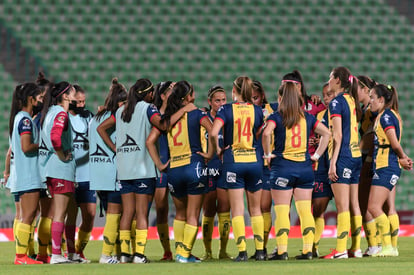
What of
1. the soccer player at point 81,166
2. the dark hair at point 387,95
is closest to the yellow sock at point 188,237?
the soccer player at point 81,166

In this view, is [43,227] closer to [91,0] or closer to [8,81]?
[8,81]

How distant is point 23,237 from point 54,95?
5.62 feet

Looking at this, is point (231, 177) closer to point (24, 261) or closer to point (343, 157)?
point (343, 157)

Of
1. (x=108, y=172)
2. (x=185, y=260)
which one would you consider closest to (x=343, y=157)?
(x=185, y=260)

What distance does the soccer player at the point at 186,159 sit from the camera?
8812mm

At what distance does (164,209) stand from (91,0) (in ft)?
45.6

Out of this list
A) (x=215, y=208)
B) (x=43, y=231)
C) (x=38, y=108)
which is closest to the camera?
(x=43, y=231)

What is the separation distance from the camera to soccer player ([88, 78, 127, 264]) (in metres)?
9.27

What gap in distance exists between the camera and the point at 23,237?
9.41 meters

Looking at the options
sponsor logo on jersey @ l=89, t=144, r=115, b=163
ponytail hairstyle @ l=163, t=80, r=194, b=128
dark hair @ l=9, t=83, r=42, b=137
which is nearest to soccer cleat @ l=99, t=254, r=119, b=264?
sponsor logo on jersey @ l=89, t=144, r=115, b=163

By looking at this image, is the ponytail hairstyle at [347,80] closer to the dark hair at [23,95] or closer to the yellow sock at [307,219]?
the yellow sock at [307,219]

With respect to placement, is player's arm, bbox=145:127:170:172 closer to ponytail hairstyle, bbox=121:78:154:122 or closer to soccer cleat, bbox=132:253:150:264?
ponytail hairstyle, bbox=121:78:154:122

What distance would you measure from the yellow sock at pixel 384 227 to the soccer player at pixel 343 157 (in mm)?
403

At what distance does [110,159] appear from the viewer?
31.2ft
